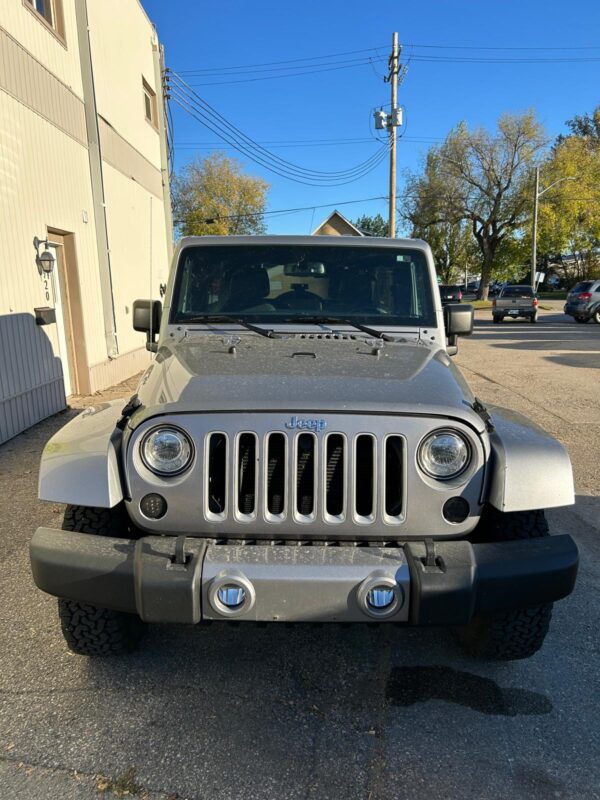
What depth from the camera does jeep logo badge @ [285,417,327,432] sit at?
220cm

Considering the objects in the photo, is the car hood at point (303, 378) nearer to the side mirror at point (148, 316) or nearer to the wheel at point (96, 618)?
the wheel at point (96, 618)

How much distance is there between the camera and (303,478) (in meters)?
2.31

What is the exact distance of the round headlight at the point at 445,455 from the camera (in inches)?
88.5

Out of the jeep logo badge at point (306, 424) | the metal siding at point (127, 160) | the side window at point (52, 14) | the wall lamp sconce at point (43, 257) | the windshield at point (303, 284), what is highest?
the side window at point (52, 14)

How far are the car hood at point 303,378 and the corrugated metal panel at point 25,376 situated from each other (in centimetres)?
385

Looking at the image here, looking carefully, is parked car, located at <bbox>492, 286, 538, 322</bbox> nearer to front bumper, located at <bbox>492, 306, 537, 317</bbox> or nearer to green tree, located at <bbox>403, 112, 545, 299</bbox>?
front bumper, located at <bbox>492, 306, 537, 317</bbox>

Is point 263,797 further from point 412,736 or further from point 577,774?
point 577,774

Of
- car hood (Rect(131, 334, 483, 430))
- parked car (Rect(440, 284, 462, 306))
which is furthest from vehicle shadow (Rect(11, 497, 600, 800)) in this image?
parked car (Rect(440, 284, 462, 306))

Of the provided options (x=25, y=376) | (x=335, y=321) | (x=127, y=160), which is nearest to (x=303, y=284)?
(x=335, y=321)

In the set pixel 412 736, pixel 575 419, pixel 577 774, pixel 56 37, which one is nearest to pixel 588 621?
pixel 577 774

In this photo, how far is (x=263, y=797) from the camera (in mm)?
2006

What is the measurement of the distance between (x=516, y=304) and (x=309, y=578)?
2693cm

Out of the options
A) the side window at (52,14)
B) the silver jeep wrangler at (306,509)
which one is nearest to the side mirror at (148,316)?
the silver jeep wrangler at (306,509)

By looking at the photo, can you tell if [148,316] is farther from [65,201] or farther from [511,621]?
[65,201]
